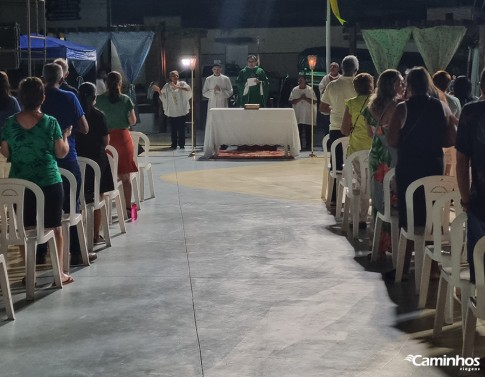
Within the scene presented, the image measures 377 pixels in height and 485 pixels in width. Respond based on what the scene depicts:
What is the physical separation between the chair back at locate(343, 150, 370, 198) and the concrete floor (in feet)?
1.42

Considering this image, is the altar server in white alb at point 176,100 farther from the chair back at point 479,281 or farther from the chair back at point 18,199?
the chair back at point 479,281

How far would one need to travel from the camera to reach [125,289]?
656cm

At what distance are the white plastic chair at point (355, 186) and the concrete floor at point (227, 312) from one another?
0.54ft

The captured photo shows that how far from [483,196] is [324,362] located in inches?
46.8

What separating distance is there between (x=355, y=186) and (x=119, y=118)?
239 cm

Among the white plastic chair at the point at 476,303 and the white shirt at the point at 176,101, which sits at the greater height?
the white shirt at the point at 176,101

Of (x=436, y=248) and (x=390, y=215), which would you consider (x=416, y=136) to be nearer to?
(x=390, y=215)

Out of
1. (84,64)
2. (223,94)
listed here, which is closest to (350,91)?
(223,94)

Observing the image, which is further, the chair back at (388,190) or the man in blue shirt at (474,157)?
the chair back at (388,190)

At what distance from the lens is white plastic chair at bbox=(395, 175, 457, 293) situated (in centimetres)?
627

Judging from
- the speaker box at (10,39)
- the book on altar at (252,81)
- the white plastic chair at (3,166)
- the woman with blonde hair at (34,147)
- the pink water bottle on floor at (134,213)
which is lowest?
the pink water bottle on floor at (134,213)

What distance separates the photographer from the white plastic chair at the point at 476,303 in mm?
4508

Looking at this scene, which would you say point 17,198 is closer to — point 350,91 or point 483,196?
point 483,196

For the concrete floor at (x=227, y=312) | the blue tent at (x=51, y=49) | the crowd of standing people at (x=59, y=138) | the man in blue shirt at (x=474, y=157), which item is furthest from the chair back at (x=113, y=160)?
the blue tent at (x=51, y=49)
